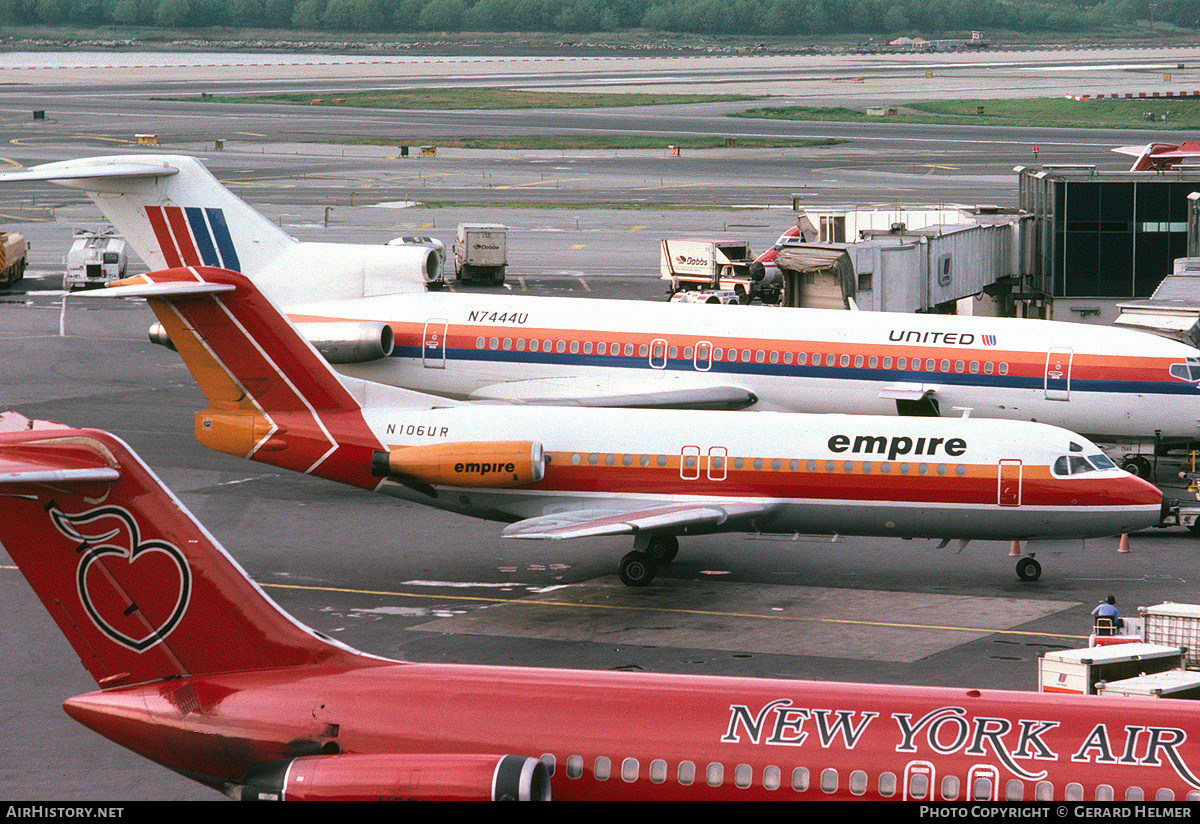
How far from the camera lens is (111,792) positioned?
17000 millimetres

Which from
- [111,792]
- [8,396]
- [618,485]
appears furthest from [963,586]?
[8,396]

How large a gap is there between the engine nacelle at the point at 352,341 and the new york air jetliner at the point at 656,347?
0.13 feet

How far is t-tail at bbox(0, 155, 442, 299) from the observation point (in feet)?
115

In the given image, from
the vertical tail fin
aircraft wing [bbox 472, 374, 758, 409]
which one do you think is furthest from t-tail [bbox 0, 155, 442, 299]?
the vertical tail fin

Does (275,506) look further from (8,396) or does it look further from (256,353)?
(8,396)

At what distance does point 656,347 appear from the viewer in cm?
3378

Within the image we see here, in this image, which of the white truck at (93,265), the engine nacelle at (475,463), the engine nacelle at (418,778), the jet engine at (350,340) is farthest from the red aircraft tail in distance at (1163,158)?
the engine nacelle at (418,778)

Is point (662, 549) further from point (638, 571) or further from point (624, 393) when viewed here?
point (624, 393)

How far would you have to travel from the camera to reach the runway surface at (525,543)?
2202 cm

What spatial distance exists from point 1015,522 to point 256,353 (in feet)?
44.0

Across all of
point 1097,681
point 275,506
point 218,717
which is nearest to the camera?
point 218,717

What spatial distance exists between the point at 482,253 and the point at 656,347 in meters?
27.0

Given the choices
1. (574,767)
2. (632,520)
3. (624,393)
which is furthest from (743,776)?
(624,393)

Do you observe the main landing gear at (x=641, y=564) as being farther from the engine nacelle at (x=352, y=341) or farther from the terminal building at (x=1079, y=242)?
the terminal building at (x=1079, y=242)
